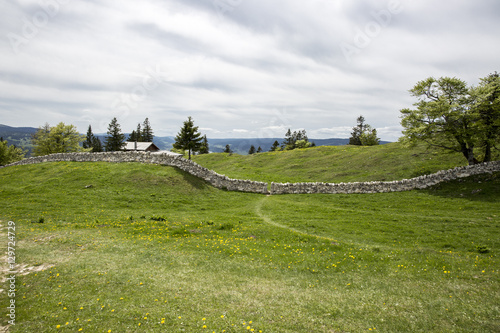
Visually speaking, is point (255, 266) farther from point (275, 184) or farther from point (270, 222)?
point (275, 184)

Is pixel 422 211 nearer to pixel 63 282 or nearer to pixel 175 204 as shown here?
pixel 175 204

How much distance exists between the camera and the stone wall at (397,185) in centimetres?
3120

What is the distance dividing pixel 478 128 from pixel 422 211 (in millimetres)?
16584

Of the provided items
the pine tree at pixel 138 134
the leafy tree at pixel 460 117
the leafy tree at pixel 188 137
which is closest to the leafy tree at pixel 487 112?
the leafy tree at pixel 460 117

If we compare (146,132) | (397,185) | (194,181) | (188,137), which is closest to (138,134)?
(146,132)

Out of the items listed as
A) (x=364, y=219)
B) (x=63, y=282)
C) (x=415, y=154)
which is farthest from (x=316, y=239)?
(x=415, y=154)

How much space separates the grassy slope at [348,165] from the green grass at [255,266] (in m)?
12.1

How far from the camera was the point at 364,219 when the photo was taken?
23.1 metres

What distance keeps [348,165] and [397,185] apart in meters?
16.8

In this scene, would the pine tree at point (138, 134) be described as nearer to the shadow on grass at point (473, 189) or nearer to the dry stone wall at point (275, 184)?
the dry stone wall at point (275, 184)

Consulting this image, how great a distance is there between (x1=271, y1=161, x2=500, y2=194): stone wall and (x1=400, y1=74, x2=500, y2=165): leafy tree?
3.18 m

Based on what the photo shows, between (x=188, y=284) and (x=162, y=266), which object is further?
(x=162, y=266)

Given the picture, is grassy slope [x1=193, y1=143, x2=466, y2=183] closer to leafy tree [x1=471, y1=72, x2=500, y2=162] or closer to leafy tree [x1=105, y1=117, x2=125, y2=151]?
leafy tree [x1=471, y1=72, x2=500, y2=162]

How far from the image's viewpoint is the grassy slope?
129 feet
